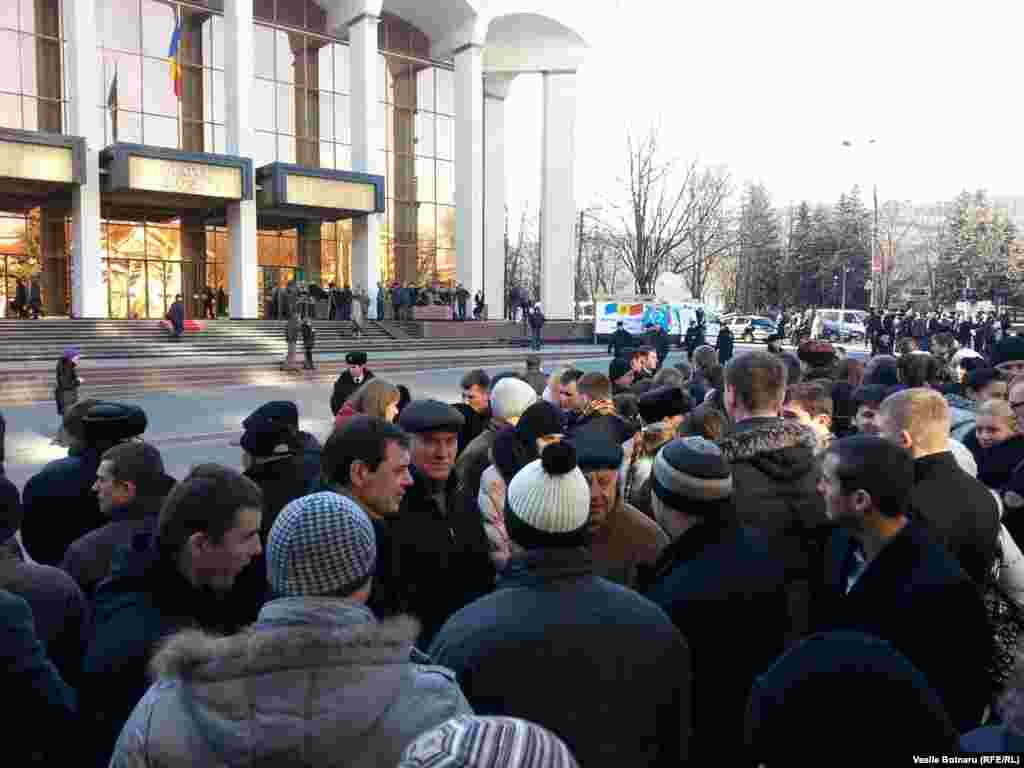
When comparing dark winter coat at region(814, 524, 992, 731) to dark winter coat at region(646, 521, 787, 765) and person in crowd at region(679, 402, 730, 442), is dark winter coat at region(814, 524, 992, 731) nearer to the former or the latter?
dark winter coat at region(646, 521, 787, 765)

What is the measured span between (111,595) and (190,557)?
267 millimetres

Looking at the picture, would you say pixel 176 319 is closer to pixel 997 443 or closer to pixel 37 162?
pixel 37 162

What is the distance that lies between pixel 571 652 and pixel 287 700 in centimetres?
78

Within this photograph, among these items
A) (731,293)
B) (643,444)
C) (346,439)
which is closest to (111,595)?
(346,439)

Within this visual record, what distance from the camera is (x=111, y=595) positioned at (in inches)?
99.7

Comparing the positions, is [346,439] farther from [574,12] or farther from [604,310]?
[574,12]

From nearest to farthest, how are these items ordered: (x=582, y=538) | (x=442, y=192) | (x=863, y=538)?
(x=582, y=538) → (x=863, y=538) → (x=442, y=192)

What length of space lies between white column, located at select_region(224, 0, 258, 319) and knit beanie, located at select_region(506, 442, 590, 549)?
3222 cm

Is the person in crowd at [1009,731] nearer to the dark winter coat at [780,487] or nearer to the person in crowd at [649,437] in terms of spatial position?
the dark winter coat at [780,487]

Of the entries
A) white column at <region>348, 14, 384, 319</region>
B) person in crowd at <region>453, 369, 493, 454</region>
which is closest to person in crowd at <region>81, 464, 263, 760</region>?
person in crowd at <region>453, 369, 493, 454</region>

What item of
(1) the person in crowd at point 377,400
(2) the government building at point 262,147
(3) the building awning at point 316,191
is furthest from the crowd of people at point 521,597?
(3) the building awning at point 316,191

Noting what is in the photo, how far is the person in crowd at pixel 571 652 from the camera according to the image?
2135 mm

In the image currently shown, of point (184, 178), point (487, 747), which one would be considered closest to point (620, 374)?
point (487, 747)

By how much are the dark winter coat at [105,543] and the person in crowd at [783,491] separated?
2.45 m
